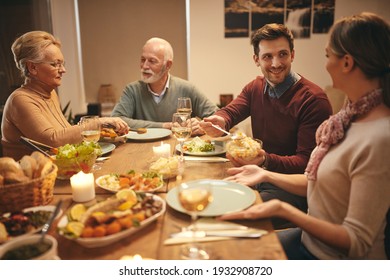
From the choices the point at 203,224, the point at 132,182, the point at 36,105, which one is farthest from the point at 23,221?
the point at 36,105

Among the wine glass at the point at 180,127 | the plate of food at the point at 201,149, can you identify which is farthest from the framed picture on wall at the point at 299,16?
the wine glass at the point at 180,127

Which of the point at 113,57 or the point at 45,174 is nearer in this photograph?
the point at 45,174

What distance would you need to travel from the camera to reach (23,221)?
1009 mm

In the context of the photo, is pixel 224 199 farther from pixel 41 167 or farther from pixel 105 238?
pixel 41 167

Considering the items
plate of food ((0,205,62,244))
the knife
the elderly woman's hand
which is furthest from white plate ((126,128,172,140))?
the knife

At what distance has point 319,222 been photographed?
1.08 meters

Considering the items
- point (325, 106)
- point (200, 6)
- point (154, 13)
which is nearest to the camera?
point (325, 106)

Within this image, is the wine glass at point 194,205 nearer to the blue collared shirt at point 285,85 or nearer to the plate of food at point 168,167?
the plate of food at point 168,167

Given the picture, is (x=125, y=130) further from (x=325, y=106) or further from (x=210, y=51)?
(x=210, y=51)

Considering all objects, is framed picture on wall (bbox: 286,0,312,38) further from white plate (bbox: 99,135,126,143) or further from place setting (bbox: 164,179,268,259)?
place setting (bbox: 164,179,268,259)

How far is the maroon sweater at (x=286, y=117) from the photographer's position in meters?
1.76

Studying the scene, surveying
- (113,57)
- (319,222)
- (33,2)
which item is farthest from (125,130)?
(113,57)

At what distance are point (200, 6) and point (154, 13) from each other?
1663mm

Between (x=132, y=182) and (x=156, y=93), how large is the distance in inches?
63.9
